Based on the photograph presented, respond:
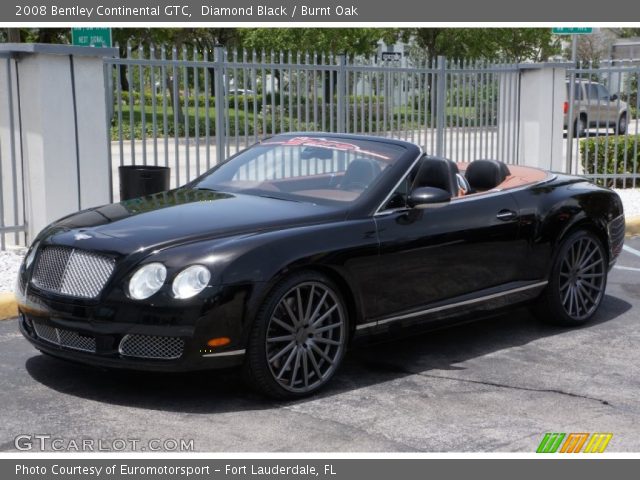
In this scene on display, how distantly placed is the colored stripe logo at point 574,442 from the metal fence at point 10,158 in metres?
6.29

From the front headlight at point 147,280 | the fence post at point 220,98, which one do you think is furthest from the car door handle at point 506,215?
the fence post at point 220,98

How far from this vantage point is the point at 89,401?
220 inches

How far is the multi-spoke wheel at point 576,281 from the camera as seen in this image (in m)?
7.41

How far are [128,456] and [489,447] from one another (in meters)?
1.71

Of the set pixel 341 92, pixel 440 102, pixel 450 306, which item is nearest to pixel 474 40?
pixel 440 102

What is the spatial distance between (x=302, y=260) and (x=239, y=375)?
27.9 inches

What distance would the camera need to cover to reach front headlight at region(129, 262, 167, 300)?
532 cm

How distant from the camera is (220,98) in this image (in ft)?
37.9

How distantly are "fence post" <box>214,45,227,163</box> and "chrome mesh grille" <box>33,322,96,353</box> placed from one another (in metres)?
6.12

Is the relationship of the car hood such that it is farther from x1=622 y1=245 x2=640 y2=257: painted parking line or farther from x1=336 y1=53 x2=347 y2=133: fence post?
x1=336 y1=53 x2=347 y2=133: fence post

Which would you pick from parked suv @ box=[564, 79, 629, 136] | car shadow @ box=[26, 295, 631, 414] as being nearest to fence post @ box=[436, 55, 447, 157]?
parked suv @ box=[564, 79, 629, 136]

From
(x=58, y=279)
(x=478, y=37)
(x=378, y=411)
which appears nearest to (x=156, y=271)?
(x=58, y=279)

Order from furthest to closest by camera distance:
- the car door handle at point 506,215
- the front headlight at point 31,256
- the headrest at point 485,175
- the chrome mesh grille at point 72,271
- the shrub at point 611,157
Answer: the shrub at point 611,157 → the headrest at point 485,175 → the car door handle at point 506,215 → the front headlight at point 31,256 → the chrome mesh grille at point 72,271

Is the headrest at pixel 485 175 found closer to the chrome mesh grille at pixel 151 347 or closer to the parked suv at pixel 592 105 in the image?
the chrome mesh grille at pixel 151 347
